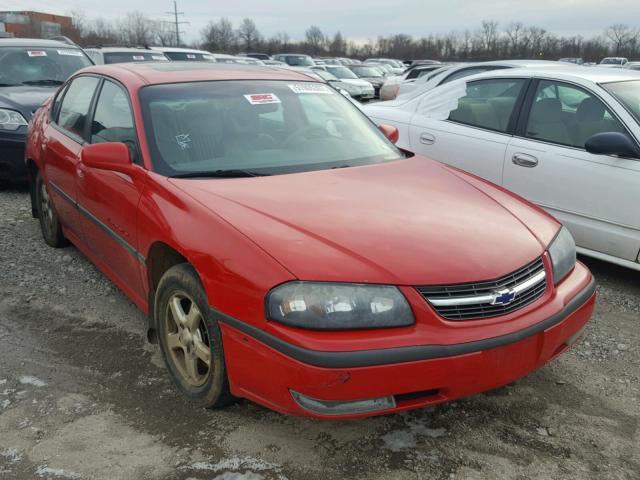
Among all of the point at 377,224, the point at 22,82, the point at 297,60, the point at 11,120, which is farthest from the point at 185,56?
the point at 297,60

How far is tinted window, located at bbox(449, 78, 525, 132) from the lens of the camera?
489 cm

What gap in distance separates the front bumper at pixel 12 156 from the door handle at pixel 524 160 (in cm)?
507

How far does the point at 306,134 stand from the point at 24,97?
481cm

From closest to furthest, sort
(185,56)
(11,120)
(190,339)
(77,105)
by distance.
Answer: (190,339) → (77,105) → (11,120) → (185,56)

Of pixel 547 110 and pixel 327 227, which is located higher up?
pixel 547 110

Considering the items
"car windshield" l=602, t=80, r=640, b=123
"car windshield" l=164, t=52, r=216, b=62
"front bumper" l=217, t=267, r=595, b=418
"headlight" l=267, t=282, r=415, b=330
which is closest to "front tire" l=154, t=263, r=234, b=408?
"front bumper" l=217, t=267, r=595, b=418

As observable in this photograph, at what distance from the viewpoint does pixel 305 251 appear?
2.22 meters

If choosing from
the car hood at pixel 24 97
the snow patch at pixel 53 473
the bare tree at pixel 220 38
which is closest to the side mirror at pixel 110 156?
the snow patch at pixel 53 473

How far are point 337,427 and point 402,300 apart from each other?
0.76 m

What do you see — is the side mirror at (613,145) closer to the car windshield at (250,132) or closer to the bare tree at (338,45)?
the car windshield at (250,132)

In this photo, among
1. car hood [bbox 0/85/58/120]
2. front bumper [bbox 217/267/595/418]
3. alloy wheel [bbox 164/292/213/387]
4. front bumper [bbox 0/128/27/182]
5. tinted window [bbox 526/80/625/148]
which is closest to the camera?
front bumper [bbox 217/267/595/418]

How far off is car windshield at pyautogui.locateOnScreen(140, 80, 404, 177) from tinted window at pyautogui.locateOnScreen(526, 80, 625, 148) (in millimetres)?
1579

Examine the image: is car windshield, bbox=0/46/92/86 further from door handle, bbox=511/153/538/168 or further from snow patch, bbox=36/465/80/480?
snow patch, bbox=36/465/80/480

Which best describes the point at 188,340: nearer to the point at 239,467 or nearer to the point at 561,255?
the point at 239,467
